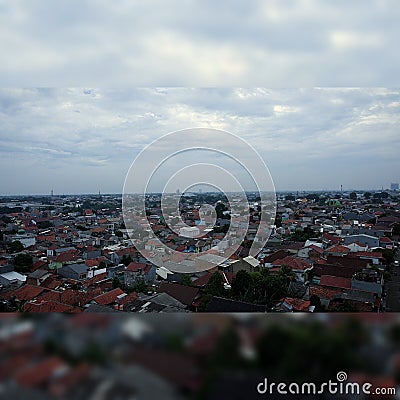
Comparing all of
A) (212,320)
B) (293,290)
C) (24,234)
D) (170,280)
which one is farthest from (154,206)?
(24,234)

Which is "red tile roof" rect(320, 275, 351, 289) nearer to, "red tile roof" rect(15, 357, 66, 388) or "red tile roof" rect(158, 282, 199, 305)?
"red tile roof" rect(158, 282, 199, 305)

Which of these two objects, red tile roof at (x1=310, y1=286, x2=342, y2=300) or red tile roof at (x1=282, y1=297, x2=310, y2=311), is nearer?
red tile roof at (x1=282, y1=297, x2=310, y2=311)

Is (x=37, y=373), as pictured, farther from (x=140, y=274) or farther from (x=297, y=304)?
(x=140, y=274)

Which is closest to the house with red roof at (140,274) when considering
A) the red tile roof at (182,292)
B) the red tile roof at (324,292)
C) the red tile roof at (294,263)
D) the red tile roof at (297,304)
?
the red tile roof at (182,292)

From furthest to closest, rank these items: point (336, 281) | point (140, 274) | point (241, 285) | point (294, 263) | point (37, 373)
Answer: point (140, 274) < point (294, 263) < point (336, 281) < point (241, 285) < point (37, 373)

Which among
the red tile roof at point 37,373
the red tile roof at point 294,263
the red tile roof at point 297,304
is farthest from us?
the red tile roof at point 294,263

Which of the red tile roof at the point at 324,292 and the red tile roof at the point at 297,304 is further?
the red tile roof at the point at 324,292

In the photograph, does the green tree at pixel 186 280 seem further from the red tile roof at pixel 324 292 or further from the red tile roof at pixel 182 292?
the red tile roof at pixel 324 292

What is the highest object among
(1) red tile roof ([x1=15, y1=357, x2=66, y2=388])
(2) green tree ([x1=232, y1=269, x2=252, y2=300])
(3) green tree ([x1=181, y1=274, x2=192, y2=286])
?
(1) red tile roof ([x1=15, y1=357, x2=66, y2=388])

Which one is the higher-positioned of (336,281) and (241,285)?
(241,285)

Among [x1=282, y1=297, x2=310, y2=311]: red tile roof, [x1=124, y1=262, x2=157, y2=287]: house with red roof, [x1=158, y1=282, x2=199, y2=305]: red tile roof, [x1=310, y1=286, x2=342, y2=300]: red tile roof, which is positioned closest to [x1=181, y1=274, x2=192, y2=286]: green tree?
[x1=158, y1=282, x2=199, y2=305]: red tile roof

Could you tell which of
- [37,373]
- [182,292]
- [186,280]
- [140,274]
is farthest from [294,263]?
[37,373]

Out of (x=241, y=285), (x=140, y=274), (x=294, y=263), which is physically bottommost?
(x=140, y=274)
